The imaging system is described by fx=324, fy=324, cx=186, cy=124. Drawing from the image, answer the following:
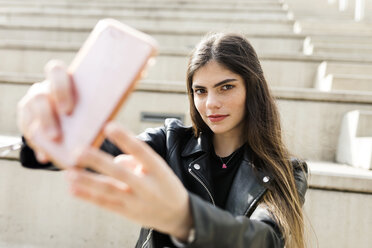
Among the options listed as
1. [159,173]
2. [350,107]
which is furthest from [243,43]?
[350,107]

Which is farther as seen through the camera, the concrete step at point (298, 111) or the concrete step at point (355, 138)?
the concrete step at point (298, 111)

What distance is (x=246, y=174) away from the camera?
991 mm

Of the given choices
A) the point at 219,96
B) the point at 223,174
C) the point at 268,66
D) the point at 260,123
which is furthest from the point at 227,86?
the point at 268,66

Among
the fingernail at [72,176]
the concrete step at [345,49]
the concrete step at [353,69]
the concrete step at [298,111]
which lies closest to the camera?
the fingernail at [72,176]

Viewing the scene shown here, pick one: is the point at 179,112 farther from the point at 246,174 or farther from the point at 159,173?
the point at 159,173

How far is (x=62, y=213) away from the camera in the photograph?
4.63ft

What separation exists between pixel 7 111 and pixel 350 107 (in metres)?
2.02

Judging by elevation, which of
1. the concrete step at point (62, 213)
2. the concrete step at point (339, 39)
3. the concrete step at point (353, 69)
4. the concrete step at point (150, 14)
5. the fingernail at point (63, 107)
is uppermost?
the concrete step at point (150, 14)

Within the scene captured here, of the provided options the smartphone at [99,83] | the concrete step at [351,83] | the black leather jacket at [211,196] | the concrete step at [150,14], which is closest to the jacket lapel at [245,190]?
the black leather jacket at [211,196]

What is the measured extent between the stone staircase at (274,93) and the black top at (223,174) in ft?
1.27

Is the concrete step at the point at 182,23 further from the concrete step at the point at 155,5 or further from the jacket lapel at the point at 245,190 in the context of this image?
the jacket lapel at the point at 245,190

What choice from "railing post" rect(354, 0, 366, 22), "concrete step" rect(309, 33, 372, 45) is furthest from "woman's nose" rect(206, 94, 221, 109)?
"railing post" rect(354, 0, 366, 22)

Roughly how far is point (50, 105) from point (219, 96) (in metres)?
0.62

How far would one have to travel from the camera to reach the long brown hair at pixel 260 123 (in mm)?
949
